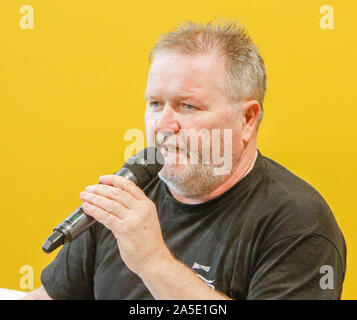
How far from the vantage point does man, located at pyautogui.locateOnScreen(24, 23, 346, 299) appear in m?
0.92

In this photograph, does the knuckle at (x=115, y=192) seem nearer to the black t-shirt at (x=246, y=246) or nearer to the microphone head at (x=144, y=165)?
the microphone head at (x=144, y=165)

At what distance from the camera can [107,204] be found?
839 millimetres

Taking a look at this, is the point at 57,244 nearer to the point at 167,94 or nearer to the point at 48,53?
the point at 167,94

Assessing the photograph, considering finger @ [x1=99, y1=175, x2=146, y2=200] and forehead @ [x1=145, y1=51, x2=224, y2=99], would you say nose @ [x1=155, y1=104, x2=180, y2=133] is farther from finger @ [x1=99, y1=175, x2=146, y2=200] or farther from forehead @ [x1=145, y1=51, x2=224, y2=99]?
finger @ [x1=99, y1=175, x2=146, y2=200]

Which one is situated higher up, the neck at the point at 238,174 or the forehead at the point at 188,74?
the forehead at the point at 188,74

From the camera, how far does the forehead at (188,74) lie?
1.08 metres

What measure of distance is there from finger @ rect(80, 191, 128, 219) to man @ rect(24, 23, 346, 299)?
2 cm

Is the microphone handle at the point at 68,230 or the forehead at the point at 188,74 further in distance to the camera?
the forehead at the point at 188,74

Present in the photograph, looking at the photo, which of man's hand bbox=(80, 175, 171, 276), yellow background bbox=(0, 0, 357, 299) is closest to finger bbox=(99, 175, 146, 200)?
man's hand bbox=(80, 175, 171, 276)

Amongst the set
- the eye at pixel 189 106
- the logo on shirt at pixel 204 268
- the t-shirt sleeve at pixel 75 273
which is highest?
the eye at pixel 189 106

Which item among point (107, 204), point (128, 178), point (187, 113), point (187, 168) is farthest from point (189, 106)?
point (107, 204)

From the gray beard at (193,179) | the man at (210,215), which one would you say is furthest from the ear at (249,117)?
the gray beard at (193,179)

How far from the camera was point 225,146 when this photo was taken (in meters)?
1.12

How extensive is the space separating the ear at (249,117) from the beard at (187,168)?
8 centimetres
